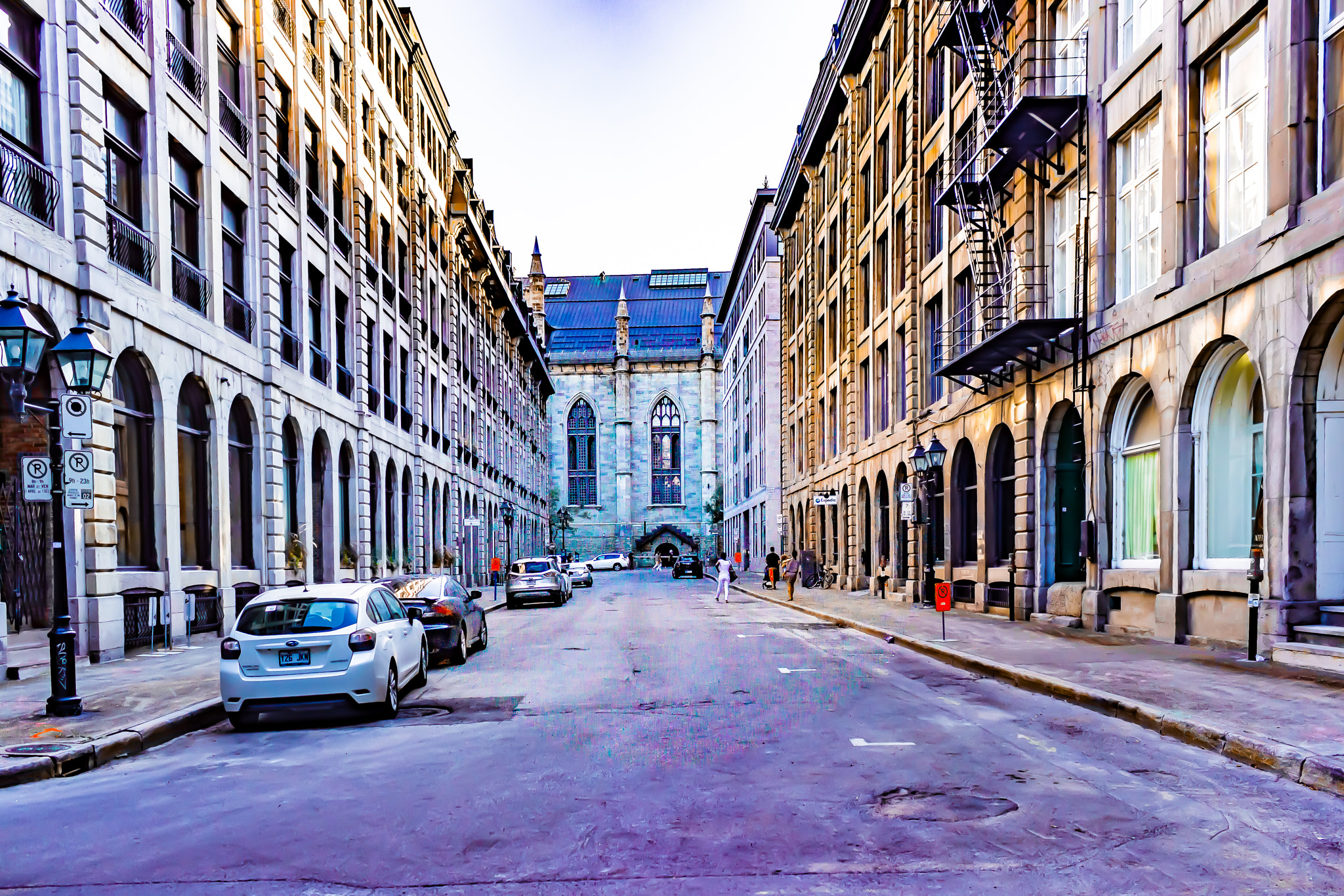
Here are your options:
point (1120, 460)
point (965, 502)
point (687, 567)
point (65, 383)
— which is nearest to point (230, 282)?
point (65, 383)

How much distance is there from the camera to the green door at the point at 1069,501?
19.8 metres

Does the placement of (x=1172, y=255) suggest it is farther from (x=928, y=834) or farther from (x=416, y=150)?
(x=416, y=150)

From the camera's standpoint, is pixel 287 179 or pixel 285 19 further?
pixel 285 19

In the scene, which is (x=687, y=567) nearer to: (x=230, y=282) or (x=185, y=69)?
(x=230, y=282)

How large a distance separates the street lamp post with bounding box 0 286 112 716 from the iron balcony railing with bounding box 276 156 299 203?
14077 millimetres

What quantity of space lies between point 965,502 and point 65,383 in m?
21.4

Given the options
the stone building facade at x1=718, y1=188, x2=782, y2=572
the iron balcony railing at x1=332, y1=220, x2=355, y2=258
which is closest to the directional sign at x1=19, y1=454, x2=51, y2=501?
the iron balcony railing at x1=332, y1=220, x2=355, y2=258

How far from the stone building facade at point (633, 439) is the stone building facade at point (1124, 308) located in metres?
65.5

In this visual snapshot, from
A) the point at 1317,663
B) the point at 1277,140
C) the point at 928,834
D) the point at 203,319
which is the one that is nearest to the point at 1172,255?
the point at 1277,140

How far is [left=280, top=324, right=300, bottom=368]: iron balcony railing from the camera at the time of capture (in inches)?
930

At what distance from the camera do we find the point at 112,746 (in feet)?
28.4

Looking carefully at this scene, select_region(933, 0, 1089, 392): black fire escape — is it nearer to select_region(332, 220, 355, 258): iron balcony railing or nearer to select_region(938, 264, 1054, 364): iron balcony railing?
select_region(938, 264, 1054, 364): iron balcony railing

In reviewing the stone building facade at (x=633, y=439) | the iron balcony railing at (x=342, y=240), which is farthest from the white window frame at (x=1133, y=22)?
the stone building facade at (x=633, y=439)

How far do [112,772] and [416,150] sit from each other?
1339 inches
